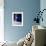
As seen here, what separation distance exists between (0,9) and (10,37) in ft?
4.01

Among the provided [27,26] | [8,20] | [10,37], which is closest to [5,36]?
[10,37]

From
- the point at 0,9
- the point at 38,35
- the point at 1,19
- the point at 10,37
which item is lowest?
the point at 10,37

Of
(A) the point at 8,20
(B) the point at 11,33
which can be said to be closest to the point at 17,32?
(B) the point at 11,33

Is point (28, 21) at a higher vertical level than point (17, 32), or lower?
higher

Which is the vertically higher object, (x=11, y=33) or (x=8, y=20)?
(x=8, y=20)

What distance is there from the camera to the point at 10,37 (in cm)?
531

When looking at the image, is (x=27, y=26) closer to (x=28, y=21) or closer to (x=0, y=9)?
(x=28, y=21)

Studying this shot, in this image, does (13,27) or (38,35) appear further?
(13,27)

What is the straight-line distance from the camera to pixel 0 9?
5.32m

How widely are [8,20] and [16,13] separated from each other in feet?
1.43

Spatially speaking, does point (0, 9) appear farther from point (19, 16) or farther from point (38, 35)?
point (38, 35)

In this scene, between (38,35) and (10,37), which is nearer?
(38,35)

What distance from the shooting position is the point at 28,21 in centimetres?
529

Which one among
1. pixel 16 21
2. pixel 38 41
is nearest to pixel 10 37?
Result: pixel 16 21
